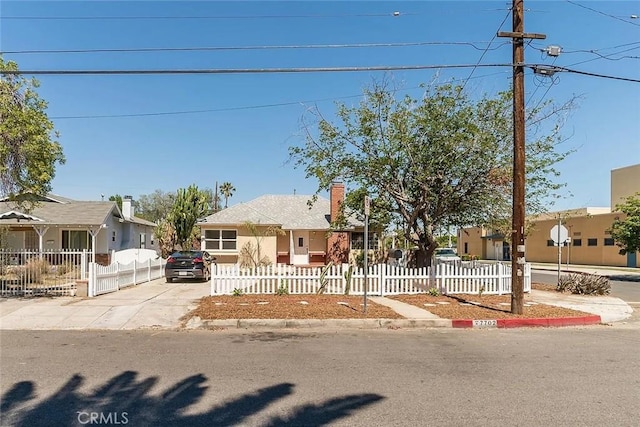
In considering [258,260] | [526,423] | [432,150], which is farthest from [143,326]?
[258,260]

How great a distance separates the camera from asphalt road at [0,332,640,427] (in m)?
4.90

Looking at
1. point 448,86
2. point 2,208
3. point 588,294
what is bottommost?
point 588,294

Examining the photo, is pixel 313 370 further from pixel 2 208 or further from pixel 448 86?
pixel 2 208

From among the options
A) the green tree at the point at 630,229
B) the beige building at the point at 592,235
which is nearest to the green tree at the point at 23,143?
the green tree at the point at 630,229

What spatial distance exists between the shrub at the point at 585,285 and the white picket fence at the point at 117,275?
16.2 m

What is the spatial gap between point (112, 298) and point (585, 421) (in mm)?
13014

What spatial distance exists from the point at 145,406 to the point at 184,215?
99.4 feet

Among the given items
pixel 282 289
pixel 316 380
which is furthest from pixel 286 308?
pixel 316 380

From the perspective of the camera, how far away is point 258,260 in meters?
28.7

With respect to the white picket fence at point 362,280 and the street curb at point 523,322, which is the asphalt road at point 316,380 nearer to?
the street curb at point 523,322

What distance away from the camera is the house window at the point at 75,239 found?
27406 mm

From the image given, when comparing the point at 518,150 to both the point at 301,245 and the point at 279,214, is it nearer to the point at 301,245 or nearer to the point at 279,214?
the point at 301,245

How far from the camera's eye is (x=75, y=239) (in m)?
27.5

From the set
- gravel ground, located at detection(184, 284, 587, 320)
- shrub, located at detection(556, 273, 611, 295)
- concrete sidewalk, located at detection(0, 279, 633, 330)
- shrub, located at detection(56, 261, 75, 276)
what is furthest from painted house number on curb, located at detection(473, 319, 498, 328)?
shrub, located at detection(56, 261, 75, 276)
